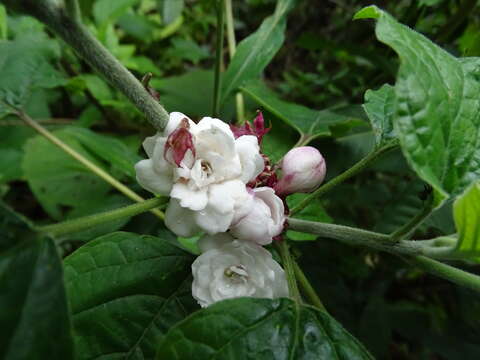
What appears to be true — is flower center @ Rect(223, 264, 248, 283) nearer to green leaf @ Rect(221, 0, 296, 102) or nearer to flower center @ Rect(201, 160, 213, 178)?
flower center @ Rect(201, 160, 213, 178)

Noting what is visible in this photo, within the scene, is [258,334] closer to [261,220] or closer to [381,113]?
[261,220]

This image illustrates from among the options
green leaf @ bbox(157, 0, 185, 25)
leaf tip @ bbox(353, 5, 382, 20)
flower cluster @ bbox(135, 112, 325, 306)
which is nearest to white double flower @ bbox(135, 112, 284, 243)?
flower cluster @ bbox(135, 112, 325, 306)

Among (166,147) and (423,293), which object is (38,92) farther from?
(423,293)

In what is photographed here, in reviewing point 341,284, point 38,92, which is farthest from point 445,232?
point 38,92

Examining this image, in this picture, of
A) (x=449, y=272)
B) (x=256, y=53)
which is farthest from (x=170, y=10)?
(x=449, y=272)

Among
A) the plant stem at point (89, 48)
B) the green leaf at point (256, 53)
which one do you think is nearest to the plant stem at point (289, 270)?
the plant stem at point (89, 48)

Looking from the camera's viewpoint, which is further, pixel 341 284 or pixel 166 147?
pixel 341 284

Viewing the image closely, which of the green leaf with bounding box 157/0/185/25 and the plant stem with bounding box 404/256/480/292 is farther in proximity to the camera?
the green leaf with bounding box 157/0/185/25
